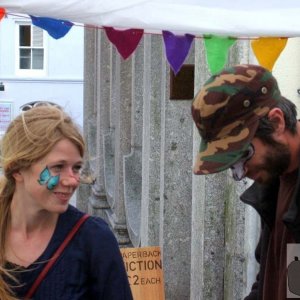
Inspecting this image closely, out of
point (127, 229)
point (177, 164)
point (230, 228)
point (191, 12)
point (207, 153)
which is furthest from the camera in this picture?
point (127, 229)

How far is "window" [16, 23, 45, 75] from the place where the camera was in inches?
992


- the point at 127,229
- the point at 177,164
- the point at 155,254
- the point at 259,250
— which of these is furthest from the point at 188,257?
the point at 259,250

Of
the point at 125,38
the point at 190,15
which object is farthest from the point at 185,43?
the point at 125,38

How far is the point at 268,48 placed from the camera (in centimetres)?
351

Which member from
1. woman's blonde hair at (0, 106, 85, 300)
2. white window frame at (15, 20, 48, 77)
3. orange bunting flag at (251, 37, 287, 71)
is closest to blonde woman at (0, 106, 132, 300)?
woman's blonde hair at (0, 106, 85, 300)

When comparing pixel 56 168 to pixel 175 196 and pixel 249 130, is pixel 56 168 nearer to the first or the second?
pixel 249 130

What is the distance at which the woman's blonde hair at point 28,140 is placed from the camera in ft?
8.16

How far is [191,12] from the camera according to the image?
3.39 metres

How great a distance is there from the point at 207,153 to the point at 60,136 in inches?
18.4

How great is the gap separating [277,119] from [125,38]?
1.36 metres

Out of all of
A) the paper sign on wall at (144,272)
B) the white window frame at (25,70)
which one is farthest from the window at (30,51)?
the paper sign on wall at (144,272)

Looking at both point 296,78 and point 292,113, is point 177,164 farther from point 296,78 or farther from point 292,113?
point 292,113

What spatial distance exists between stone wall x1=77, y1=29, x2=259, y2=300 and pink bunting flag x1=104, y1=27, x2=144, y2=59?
58cm

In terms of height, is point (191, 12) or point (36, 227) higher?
point (191, 12)
